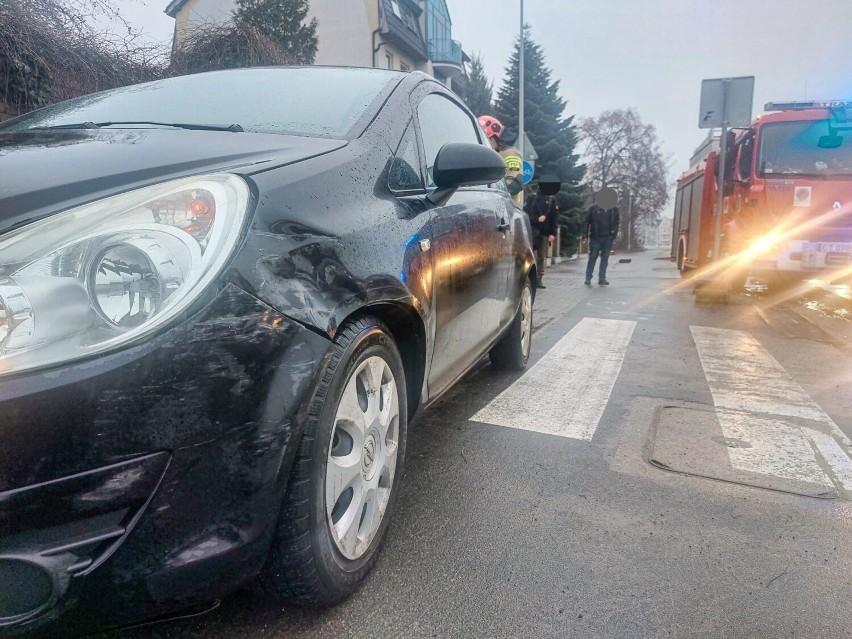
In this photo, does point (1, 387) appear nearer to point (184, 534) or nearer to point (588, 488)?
point (184, 534)

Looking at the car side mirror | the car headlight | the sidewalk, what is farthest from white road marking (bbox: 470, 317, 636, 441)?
the car headlight

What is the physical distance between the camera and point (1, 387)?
3.42 ft

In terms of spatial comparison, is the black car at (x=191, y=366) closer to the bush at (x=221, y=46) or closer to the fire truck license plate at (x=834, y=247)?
the fire truck license plate at (x=834, y=247)

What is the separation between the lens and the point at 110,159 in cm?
146

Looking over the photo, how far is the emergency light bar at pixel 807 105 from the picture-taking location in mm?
8276

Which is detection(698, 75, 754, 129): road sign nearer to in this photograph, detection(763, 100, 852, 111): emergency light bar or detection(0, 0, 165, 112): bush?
detection(763, 100, 852, 111): emergency light bar

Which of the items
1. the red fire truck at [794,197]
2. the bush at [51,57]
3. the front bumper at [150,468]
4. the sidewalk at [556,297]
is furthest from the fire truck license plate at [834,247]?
the bush at [51,57]

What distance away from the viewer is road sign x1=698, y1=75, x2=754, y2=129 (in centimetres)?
891

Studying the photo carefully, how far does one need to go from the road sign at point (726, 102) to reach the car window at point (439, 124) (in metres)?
7.08

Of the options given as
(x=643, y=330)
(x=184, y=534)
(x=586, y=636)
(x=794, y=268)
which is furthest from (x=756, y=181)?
(x=184, y=534)

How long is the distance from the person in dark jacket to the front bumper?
10605 millimetres

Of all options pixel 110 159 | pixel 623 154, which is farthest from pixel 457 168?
pixel 623 154

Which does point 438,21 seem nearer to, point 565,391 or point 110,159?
point 565,391

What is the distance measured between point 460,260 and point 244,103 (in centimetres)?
105
